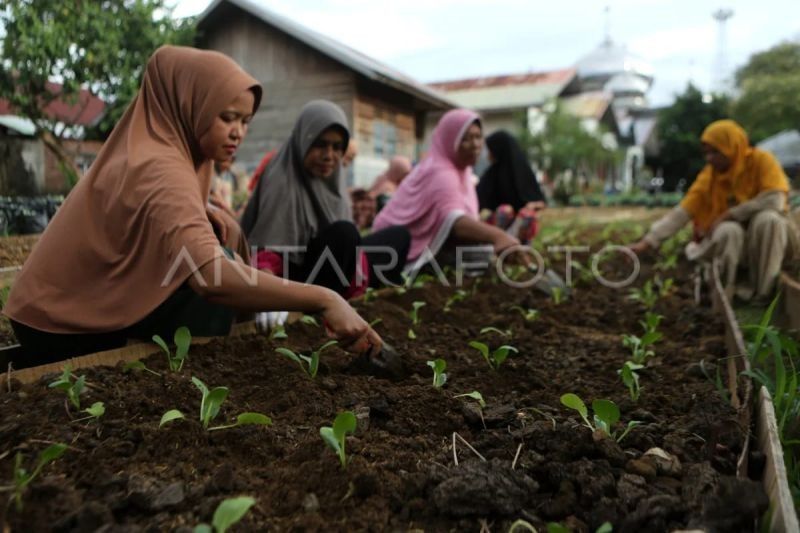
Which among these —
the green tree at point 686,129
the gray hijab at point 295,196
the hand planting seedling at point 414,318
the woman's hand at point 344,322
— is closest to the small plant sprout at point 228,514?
the woman's hand at point 344,322

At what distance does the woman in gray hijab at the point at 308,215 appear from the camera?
3.38 m

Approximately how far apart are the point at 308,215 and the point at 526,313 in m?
1.25

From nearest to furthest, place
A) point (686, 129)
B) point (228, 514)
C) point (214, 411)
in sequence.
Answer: point (228, 514) → point (214, 411) → point (686, 129)

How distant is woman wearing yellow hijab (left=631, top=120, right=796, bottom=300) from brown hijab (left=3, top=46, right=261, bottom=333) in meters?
3.65

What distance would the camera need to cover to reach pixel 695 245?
5.39 m

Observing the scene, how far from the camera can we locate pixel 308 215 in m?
3.53

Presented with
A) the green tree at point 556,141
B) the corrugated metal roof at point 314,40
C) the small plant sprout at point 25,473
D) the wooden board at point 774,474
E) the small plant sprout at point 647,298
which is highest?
the corrugated metal roof at point 314,40

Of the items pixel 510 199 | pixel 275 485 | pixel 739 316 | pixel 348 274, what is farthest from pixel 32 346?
pixel 510 199

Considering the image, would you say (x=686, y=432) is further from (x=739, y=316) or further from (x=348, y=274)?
(x=739, y=316)

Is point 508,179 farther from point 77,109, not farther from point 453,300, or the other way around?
point 77,109

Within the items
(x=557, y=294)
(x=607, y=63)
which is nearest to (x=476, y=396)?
(x=557, y=294)

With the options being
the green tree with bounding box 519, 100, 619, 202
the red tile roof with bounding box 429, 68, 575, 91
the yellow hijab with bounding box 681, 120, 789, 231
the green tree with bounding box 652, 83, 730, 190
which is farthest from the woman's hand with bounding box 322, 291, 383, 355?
the green tree with bounding box 652, 83, 730, 190

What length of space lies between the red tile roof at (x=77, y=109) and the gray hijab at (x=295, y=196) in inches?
95.2

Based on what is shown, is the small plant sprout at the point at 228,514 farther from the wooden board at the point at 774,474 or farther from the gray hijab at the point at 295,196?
the gray hijab at the point at 295,196
